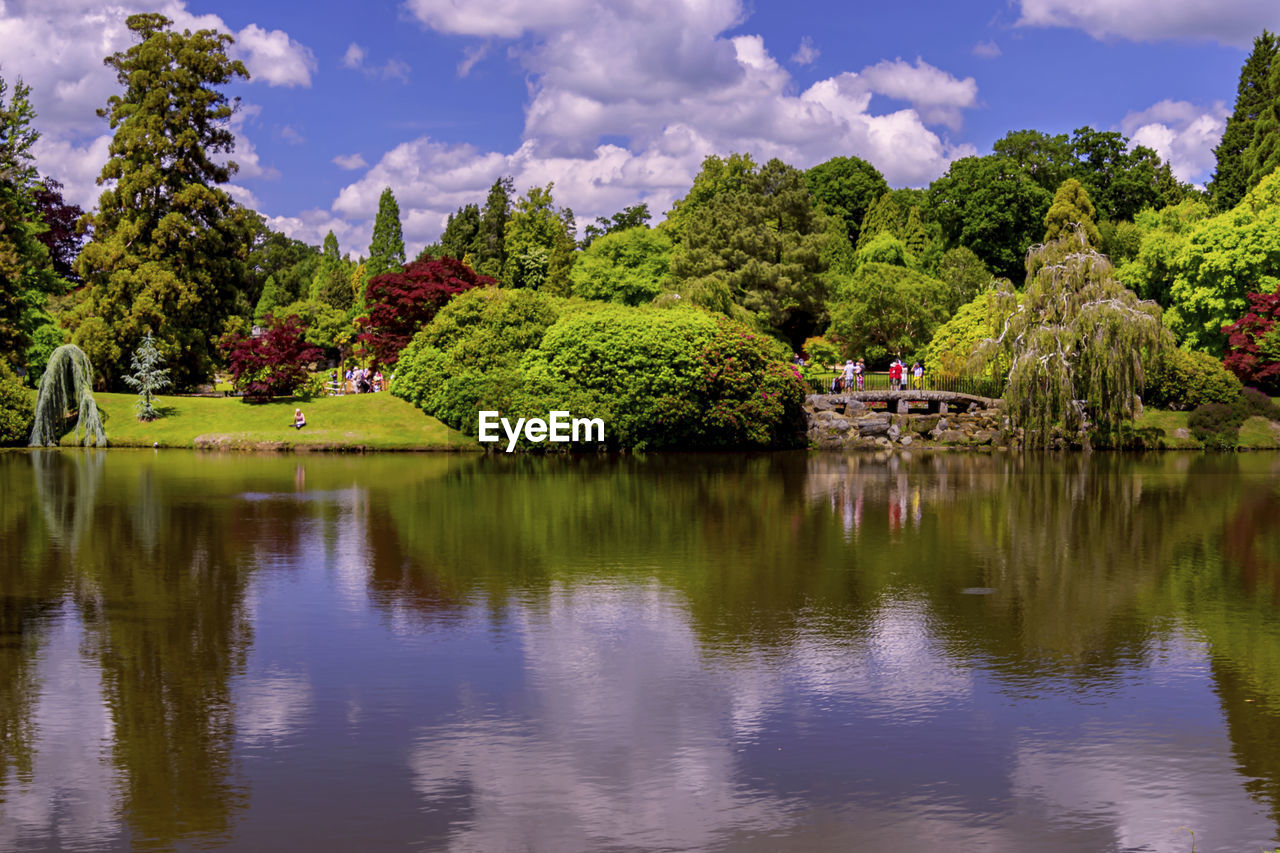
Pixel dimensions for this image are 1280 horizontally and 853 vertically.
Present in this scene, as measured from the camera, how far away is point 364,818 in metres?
9.23

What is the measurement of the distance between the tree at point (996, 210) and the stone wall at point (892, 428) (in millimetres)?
38658

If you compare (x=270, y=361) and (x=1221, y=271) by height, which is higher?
(x=1221, y=271)

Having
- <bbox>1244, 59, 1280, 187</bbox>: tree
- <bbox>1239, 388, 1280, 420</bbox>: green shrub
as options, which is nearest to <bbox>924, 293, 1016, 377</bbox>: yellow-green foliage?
<bbox>1239, 388, 1280, 420</bbox>: green shrub

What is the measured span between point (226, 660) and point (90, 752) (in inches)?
128

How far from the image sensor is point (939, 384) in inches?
2277

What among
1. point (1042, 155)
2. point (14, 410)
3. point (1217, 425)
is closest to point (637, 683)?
point (14, 410)

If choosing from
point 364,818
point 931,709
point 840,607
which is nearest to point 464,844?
point 364,818

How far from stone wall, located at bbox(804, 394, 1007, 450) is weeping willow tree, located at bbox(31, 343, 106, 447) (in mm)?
31942

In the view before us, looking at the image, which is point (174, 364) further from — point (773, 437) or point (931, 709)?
point (931, 709)

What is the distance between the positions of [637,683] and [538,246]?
81197 millimetres

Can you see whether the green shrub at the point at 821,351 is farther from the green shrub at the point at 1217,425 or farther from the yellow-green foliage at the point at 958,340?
the green shrub at the point at 1217,425

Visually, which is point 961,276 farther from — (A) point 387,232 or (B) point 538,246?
(A) point 387,232

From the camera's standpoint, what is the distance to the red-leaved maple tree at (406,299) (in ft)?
204

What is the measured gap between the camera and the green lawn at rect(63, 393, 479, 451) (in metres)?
51.2
